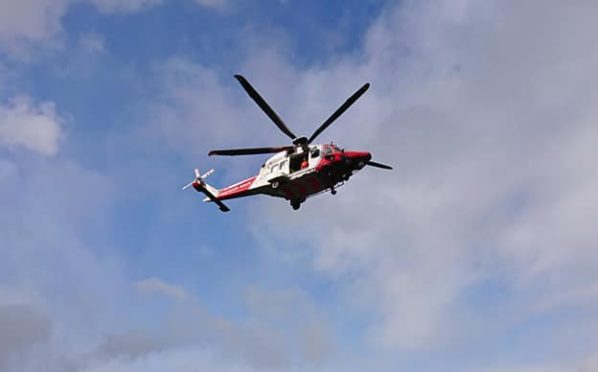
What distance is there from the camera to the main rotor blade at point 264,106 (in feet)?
243

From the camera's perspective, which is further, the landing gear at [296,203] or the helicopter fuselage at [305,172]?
the landing gear at [296,203]

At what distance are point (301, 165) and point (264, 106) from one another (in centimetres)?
838

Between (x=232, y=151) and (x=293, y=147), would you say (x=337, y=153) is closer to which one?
(x=293, y=147)

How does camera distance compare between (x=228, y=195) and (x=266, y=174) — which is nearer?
(x=266, y=174)

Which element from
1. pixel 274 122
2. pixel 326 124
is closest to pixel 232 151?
pixel 274 122

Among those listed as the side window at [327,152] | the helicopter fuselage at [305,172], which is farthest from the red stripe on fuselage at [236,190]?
the side window at [327,152]

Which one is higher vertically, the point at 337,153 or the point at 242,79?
the point at 242,79

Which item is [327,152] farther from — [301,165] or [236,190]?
[236,190]

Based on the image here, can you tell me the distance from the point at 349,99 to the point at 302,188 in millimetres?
12975

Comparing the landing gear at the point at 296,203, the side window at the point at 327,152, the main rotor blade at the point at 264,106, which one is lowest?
the landing gear at the point at 296,203

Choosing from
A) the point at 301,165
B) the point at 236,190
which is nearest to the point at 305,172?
the point at 301,165

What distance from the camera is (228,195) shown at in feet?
298

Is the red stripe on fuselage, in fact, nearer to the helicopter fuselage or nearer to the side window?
the helicopter fuselage

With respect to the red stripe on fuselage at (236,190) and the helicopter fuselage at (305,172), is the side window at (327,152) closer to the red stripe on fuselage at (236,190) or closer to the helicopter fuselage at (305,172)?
the helicopter fuselage at (305,172)
